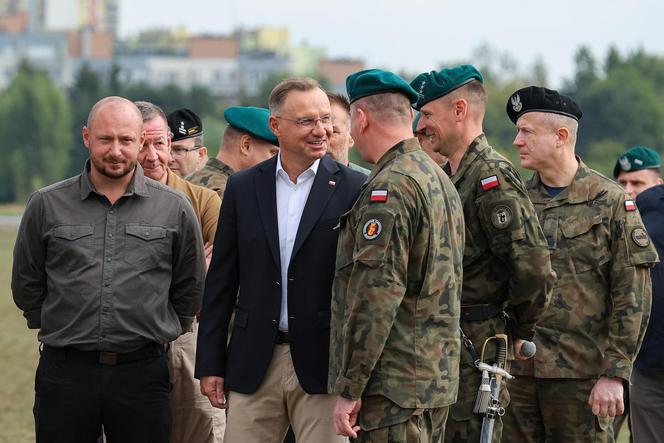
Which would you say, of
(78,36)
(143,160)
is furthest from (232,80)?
(143,160)

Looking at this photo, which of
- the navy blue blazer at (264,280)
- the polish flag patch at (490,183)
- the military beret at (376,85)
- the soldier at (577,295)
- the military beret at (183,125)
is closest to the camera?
the military beret at (376,85)

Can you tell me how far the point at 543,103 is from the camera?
266 inches

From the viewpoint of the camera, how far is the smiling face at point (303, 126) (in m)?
5.90

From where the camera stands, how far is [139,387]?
20.0ft

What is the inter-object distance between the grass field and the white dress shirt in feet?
16.4

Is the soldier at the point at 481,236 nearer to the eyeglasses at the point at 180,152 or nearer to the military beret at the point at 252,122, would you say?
the military beret at the point at 252,122

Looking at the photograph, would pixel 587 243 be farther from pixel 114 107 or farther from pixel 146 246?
pixel 114 107

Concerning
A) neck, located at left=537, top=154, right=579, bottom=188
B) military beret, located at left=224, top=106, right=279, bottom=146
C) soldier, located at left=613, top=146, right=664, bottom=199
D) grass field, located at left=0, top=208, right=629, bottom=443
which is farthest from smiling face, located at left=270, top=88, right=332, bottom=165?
grass field, located at left=0, top=208, right=629, bottom=443

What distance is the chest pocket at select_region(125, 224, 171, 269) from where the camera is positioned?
241 inches

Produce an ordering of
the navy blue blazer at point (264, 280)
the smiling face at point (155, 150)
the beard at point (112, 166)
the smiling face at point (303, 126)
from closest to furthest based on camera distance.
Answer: the navy blue blazer at point (264, 280) < the smiling face at point (303, 126) < the beard at point (112, 166) < the smiling face at point (155, 150)

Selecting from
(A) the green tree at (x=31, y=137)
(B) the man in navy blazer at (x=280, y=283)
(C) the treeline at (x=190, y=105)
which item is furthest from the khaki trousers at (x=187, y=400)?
(A) the green tree at (x=31, y=137)

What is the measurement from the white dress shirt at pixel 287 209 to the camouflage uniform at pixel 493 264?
73 centimetres

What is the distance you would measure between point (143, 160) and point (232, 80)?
7457 inches

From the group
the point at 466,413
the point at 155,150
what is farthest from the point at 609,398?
the point at 155,150
